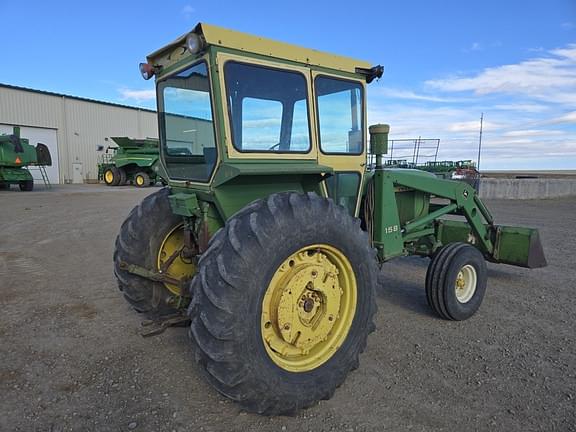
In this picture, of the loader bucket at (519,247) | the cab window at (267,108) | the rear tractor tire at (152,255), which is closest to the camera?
the cab window at (267,108)

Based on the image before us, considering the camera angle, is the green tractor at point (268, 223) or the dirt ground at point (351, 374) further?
the dirt ground at point (351, 374)

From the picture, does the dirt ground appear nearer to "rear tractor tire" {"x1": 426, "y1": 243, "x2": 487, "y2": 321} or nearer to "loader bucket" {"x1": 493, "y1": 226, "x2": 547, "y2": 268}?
"rear tractor tire" {"x1": 426, "y1": 243, "x2": 487, "y2": 321}

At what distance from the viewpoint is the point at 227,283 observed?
7.90ft

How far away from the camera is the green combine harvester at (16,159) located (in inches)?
730

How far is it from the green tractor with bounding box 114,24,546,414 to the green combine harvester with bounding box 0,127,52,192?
1868 centimetres

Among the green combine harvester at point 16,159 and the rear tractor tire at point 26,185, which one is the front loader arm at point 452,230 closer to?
the green combine harvester at point 16,159

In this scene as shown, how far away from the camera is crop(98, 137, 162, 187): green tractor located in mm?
24281

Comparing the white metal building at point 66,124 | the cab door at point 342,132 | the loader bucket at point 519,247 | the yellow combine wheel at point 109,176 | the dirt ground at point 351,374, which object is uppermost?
the white metal building at point 66,124

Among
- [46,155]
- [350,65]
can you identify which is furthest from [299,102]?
[46,155]

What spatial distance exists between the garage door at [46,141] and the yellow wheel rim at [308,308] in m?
28.6

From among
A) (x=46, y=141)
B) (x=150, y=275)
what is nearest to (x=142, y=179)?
(x=46, y=141)

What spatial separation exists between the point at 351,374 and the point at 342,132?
2.03 meters

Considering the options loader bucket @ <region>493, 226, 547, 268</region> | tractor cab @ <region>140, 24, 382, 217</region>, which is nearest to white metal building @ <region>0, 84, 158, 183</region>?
tractor cab @ <region>140, 24, 382, 217</region>

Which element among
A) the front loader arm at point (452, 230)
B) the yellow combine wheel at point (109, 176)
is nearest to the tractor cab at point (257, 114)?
the front loader arm at point (452, 230)
